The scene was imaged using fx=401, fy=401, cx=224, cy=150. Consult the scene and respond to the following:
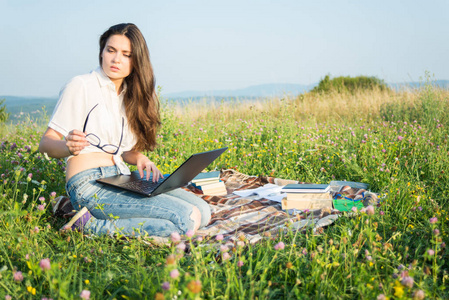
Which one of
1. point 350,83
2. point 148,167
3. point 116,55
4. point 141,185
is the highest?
point 116,55

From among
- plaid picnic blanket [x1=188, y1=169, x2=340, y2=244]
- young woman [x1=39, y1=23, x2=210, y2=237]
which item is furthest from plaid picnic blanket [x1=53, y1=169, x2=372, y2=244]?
young woman [x1=39, y1=23, x2=210, y2=237]

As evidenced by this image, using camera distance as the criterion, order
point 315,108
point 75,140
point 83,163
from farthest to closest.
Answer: point 315,108 < point 83,163 < point 75,140

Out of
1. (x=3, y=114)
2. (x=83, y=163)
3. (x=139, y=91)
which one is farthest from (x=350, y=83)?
(x=83, y=163)

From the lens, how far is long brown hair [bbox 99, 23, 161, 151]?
11.7 feet

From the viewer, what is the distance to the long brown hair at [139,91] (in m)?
3.56

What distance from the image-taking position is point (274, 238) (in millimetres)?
3066

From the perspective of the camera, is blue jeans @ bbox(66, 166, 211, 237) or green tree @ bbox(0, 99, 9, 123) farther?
green tree @ bbox(0, 99, 9, 123)

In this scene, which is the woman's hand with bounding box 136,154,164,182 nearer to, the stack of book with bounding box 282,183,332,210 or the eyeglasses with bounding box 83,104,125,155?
the eyeglasses with bounding box 83,104,125,155

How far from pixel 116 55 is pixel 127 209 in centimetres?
134

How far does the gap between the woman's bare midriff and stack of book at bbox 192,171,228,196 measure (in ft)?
4.30

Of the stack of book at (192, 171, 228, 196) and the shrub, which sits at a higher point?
the shrub

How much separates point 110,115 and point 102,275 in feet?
5.50

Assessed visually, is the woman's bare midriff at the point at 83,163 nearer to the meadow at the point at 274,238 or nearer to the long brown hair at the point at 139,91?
the meadow at the point at 274,238

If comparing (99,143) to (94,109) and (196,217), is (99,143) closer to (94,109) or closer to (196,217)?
(94,109)
